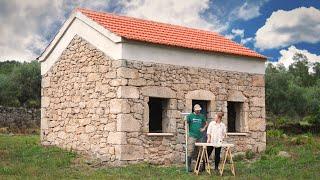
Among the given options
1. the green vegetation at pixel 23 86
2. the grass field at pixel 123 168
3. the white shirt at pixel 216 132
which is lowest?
the grass field at pixel 123 168

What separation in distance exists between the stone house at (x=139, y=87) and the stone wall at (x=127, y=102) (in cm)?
3

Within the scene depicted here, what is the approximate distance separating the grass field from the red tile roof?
363 cm

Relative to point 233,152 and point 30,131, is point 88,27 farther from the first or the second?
point 30,131

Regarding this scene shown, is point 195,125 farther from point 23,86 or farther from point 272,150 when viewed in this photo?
point 23,86

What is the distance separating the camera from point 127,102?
538 inches

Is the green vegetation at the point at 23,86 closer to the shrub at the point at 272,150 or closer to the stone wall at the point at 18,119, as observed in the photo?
the stone wall at the point at 18,119

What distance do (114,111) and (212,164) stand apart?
3.40 metres

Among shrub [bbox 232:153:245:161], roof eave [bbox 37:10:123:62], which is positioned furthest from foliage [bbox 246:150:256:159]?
roof eave [bbox 37:10:123:62]

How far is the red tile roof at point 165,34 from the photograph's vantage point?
48.3 ft

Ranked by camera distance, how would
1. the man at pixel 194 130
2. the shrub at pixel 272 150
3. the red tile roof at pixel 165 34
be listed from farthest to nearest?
the shrub at pixel 272 150
the red tile roof at pixel 165 34
the man at pixel 194 130

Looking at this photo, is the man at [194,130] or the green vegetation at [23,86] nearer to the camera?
the man at [194,130]

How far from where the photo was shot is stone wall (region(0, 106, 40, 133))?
25344 millimetres

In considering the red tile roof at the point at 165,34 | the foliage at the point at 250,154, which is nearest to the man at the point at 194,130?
the red tile roof at the point at 165,34

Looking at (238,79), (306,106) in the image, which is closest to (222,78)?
(238,79)
